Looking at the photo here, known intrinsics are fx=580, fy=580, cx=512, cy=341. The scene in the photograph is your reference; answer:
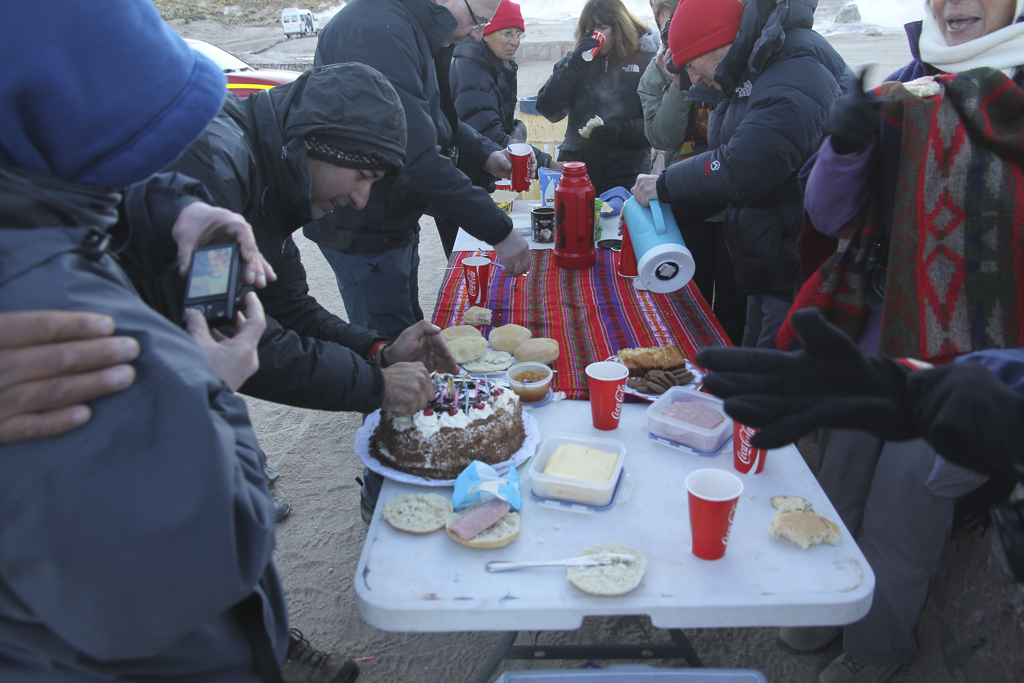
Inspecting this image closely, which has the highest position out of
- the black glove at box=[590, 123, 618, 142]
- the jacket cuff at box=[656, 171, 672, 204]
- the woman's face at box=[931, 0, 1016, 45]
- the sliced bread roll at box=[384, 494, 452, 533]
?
the woman's face at box=[931, 0, 1016, 45]

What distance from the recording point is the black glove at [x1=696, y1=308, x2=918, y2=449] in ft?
3.47

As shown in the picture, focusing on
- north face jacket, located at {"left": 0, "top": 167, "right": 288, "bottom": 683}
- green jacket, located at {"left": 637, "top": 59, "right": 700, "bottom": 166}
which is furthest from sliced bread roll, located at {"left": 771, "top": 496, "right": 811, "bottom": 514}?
green jacket, located at {"left": 637, "top": 59, "right": 700, "bottom": 166}

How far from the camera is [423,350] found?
85.4 inches

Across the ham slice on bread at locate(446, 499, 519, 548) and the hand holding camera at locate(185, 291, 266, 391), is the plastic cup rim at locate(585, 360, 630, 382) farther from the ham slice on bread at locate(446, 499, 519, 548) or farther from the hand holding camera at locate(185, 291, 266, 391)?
the hand holding camera at locate(185, 291, 266, 391)

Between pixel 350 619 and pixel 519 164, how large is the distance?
2.64 metres

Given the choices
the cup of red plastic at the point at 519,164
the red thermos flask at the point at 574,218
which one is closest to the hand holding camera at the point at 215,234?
the red thermos flask at the point at 574,218

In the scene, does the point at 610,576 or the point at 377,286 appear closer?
the point at 610,576

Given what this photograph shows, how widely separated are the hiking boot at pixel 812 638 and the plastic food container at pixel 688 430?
3.71ft

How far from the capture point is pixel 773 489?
160cm

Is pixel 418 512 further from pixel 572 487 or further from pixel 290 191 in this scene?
pixel 290 191

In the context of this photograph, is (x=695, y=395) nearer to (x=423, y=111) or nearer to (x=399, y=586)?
(x=399, y=586)

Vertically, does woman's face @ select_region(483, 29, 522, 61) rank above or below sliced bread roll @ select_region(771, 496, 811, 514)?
above

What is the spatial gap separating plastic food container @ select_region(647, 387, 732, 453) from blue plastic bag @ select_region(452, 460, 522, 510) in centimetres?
50

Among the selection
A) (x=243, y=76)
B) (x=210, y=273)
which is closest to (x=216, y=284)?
(x=210, y=273)
